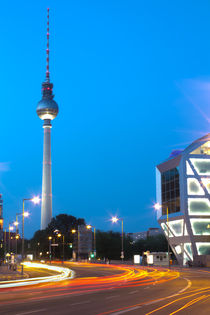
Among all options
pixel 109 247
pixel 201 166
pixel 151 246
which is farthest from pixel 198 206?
pixel 109 247

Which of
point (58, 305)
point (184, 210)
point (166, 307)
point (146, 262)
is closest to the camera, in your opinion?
point (166, 307)

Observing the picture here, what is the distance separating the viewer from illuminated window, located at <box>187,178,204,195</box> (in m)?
95.0

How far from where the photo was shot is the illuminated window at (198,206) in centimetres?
9394

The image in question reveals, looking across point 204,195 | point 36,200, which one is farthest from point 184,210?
point 36,200

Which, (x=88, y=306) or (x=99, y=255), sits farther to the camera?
(x=99, y=255)

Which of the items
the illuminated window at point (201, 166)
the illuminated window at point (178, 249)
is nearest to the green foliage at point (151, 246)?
the illuminated window at point (178, 249)

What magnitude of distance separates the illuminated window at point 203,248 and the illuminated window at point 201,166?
1412cm

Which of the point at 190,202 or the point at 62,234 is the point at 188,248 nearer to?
the point at 190,202

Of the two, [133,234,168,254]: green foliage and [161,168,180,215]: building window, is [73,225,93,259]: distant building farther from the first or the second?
[161,168,180,215]: building window

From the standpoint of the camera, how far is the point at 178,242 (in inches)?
3863

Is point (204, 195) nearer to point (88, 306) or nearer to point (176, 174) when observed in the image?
point (176, 174)

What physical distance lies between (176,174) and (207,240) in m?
14.8

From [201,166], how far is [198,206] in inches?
321

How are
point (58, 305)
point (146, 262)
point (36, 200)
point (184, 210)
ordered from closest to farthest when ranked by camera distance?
point (58, 305), point (36, 200), point (146, 262), point (184, 210)
